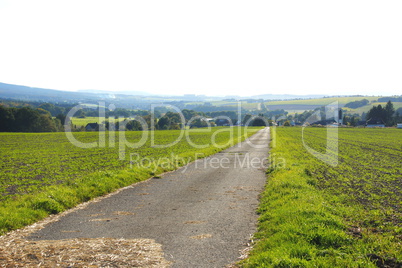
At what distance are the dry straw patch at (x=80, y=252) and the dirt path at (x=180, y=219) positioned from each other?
330 millimetres

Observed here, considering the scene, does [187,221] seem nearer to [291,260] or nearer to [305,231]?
[305,231]

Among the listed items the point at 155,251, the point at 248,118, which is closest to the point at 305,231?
the point at 155,251

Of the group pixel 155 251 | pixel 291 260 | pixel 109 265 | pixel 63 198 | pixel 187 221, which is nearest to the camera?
pixel 291 260

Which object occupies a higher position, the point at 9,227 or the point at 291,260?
the point at 291,260

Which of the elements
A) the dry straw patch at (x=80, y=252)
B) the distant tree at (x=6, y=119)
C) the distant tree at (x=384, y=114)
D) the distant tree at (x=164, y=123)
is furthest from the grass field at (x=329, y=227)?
the distant tree at (x=384, y=114)

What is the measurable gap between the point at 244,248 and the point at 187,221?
2.63 m

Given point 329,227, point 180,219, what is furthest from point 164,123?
point 329,227

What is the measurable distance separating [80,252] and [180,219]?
3.41 metres

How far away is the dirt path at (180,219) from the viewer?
7.17 metres

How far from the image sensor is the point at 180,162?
78.9ft

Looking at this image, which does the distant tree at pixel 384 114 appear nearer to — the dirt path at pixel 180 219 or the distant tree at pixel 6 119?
the distant tree at pixel 6 119

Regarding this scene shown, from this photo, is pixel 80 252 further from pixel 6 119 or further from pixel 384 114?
pixel 384 114

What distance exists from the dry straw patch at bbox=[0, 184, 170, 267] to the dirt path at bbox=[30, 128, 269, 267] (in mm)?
330

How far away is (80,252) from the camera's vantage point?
686 centimetres
